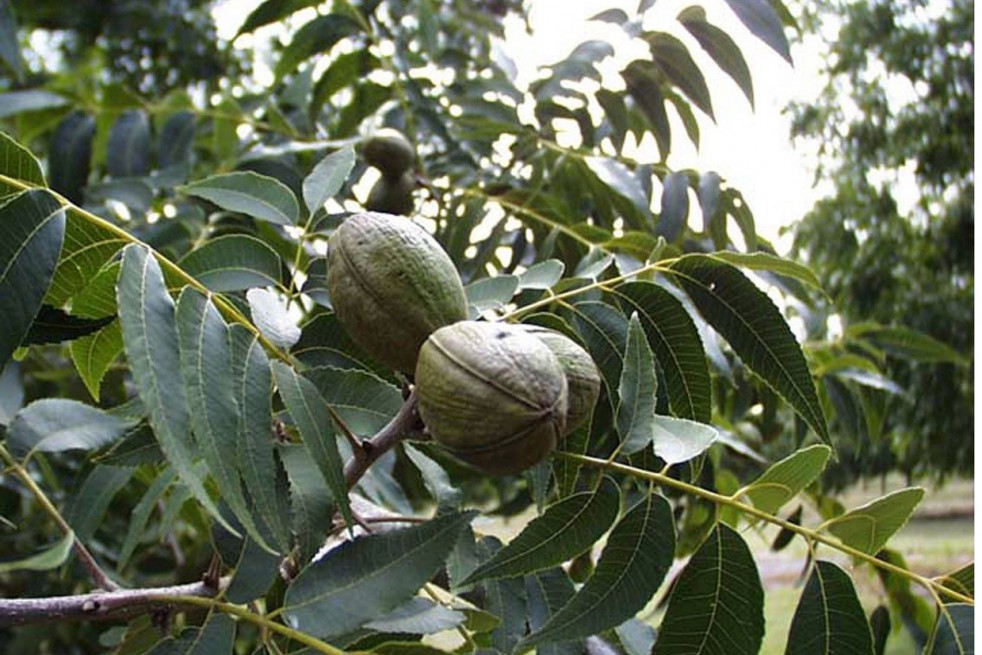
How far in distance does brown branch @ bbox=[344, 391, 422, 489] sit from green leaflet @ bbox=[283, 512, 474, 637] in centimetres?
6

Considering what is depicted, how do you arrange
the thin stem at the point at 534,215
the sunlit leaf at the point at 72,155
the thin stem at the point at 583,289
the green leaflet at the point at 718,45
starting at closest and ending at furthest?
the thin stem at the point at 583,289 < the thin stem at the point at 534,215 < the green leaflet at the point at 718,45 < the sunlit leaf at the point at 72,155

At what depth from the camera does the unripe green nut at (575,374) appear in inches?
30.1

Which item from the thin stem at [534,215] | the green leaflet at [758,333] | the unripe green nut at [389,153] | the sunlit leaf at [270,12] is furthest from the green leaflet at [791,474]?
the sunlit leaf at [270,12]

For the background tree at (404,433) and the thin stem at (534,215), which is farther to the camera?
the thin stem at (534,215)

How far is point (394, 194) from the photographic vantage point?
5.59 ft

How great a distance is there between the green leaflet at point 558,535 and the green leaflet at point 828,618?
0.52 ft

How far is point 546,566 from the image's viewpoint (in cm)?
76

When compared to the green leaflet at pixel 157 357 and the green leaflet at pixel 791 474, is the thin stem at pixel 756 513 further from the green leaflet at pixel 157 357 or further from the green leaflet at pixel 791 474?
the green leaflet at pixel 157 357

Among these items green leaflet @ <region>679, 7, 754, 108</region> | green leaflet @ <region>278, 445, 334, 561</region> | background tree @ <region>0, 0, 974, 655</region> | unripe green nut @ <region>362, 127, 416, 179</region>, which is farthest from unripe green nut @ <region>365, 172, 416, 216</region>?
green leaflet @ <region>278, 445, 334, 561</region>

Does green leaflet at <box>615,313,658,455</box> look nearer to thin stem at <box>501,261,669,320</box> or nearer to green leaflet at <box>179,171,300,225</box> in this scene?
thin stem at <box>501,261,669,320</box>

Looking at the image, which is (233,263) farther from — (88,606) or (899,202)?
(899,202)

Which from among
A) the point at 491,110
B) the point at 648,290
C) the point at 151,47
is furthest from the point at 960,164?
the point at 648,290

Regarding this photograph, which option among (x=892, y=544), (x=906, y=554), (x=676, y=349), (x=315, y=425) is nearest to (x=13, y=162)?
(x=315, y=425)

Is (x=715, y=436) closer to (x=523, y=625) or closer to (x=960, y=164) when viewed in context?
(x=523, y=625)
